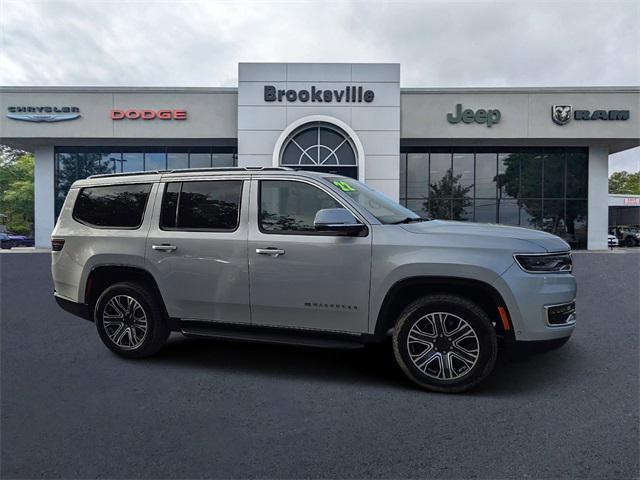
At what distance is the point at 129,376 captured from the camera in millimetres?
4289

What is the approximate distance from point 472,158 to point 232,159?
41.6ft

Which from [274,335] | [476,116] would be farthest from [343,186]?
[476,116]

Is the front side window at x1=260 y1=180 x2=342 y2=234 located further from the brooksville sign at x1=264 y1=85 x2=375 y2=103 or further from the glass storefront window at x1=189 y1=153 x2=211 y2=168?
the glass storefront window at x1=189 y1=153 x2=211 y2=168

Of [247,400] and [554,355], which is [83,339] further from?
[554,355]

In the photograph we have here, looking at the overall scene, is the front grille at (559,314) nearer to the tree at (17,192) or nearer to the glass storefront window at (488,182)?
the glass storefront window at (488,182)

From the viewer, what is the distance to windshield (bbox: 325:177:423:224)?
4.32m

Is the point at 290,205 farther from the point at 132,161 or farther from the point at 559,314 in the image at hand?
the point at 132,161

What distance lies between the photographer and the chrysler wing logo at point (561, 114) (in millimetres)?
20844

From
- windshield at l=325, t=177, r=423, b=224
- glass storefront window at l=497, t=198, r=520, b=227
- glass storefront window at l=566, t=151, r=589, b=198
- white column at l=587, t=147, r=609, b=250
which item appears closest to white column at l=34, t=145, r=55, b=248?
glass storefront window at l=497, t=198, r=520, b=227

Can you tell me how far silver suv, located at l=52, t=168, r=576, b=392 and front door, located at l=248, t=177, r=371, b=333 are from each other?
0.04ft

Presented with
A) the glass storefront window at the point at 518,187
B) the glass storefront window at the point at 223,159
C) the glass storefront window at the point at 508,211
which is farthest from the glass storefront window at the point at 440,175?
the glass storefront window at the point at 223,159

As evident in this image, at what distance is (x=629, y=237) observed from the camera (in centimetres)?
3328

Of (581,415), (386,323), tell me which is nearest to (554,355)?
(581,415)

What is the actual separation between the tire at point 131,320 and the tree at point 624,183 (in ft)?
271
